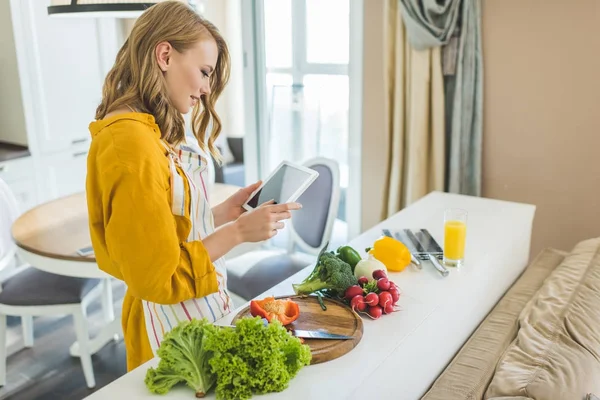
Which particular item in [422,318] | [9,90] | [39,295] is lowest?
[39,295]

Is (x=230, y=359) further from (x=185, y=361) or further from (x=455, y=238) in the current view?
(x=455, y=238)

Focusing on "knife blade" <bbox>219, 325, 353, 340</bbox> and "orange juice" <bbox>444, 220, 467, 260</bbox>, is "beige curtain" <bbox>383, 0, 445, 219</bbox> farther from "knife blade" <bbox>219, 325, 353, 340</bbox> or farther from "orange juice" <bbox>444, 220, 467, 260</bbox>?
"knife blade" <bbox>219, 325, 353, 340</bbox>

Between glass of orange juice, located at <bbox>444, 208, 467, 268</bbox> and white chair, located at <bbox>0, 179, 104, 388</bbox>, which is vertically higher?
glass of orange juice, located at <bbox>444, 208, 467, 268</bbox>

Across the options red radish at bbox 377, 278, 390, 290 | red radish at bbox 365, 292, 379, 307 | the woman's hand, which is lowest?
red radish at bbox 365, 292, 379, 307

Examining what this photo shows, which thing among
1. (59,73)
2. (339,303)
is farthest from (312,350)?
(59,73)

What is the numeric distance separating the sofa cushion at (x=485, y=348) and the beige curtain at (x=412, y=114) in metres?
1.03

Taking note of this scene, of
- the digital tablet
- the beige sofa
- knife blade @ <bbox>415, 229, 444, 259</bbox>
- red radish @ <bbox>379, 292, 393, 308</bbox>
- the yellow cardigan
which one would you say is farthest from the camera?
knife blade @ <bbox>415, 229, 444, 259</bbox>

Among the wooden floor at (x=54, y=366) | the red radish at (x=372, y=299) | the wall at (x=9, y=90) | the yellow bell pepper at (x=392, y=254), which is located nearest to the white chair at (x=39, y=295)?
the wooden floor at (x=54, y=366)

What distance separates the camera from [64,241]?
7.47 ft

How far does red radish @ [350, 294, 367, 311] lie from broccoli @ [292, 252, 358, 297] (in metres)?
0.04

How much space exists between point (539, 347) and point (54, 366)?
2178mm

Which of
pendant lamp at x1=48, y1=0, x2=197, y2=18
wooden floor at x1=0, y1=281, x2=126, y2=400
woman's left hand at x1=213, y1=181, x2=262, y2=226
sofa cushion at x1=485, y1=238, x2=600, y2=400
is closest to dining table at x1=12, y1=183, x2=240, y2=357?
→ wooden floor at x1=0, y1=281, x2=126, y2=400

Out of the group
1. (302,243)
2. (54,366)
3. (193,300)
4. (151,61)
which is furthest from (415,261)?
(54,366)

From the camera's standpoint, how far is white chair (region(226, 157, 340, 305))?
243 cm
